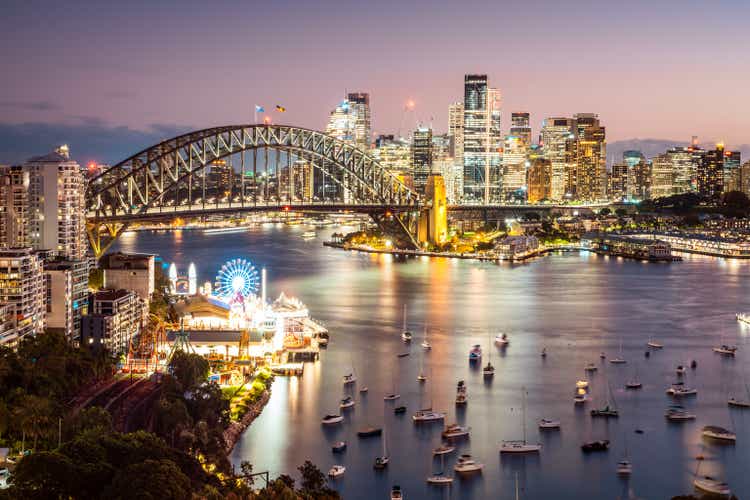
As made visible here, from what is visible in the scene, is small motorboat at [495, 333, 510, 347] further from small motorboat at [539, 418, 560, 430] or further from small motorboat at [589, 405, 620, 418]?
small motorboat at [539, 418, 560, 430]

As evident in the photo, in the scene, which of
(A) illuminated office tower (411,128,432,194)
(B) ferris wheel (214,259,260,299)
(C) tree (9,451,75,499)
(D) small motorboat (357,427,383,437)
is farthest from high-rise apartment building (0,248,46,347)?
(A) illuminated office tower (411,128,432,194)

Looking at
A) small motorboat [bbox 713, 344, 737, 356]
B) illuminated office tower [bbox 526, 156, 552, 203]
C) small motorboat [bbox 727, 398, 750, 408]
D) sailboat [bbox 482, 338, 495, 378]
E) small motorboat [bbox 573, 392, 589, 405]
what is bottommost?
small motorboat [bbox 727, 398, 750, 408]

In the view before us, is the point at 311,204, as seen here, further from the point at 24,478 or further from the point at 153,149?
the point at 24,478

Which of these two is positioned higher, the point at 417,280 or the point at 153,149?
the point at 153,149

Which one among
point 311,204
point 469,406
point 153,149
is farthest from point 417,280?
point 469,406

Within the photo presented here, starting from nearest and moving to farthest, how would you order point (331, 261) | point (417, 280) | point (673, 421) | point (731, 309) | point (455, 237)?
point (673, 421) < point (731, 309) < point (417, 280) < point (331, 261) < point (455, 237)

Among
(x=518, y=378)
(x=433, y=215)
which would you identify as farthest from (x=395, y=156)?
(x=518, y=378)

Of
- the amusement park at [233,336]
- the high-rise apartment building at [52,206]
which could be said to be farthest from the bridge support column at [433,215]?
the high-rise apartment building at [52,206]
